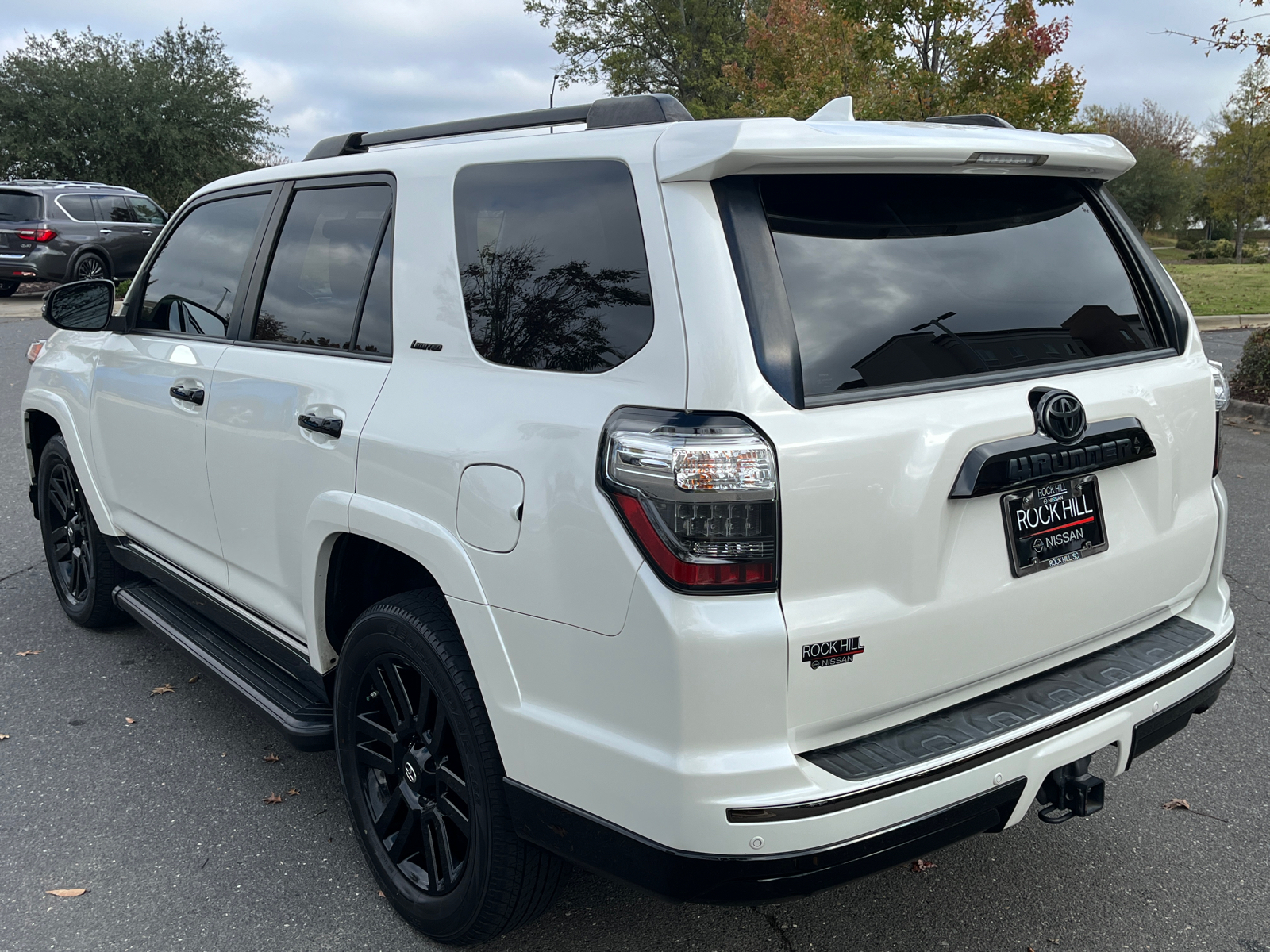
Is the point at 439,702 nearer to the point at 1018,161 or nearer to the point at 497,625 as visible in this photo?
the point at 497,625

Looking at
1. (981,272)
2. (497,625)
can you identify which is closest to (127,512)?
(497,625)

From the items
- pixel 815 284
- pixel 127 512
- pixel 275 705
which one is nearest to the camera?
pixel 815 284

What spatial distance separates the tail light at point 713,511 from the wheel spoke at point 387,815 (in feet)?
4.15

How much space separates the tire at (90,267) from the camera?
18.7m

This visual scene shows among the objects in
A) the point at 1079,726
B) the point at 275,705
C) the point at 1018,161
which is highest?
the point at 1018,161

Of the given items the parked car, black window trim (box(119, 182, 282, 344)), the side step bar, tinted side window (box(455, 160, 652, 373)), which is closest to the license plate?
tinted side window (box(455, 160, 652, 373))

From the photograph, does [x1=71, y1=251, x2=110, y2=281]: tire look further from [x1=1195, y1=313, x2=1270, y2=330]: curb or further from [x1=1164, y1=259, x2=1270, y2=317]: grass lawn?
[x1=1164, y1=259, x2=1270, y2=317]: grass lawn

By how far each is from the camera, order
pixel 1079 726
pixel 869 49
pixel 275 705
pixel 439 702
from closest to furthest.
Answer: pixel 1079 726 → pixel 439 702 → pixel 275 705 → pixel 869 49

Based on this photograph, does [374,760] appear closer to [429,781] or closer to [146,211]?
[429,781]

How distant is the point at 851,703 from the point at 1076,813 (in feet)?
2.38

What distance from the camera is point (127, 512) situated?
4.11 metres

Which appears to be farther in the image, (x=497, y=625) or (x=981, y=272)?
(x=981, y=272)

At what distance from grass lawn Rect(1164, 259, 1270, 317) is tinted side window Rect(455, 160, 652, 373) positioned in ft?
55.0

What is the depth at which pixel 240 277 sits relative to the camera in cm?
346
